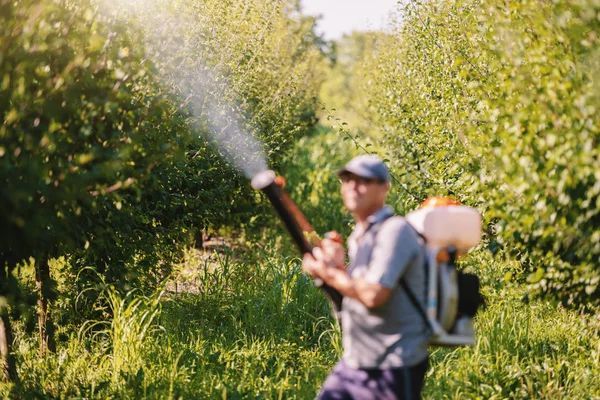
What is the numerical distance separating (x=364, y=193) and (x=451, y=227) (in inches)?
15.2

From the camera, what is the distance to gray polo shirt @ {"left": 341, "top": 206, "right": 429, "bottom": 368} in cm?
257

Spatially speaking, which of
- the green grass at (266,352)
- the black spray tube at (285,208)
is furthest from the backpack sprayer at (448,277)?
the green grass at (266,352)

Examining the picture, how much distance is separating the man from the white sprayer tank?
0.12 m

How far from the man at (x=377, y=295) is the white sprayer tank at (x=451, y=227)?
12 cm

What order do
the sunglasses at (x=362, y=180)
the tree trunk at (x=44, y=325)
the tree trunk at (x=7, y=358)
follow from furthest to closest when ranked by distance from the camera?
the tree trunk at (x=44, y=325) → the tree trunk at (x=7, y=358) → the sunglasses at (x=362, y=180)

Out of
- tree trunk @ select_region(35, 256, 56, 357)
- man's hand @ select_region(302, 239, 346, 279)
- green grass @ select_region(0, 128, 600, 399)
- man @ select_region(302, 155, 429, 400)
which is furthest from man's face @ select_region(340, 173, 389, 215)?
tree trunk @ select_region(35, 256, 56, 357)

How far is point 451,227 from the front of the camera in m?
2.71

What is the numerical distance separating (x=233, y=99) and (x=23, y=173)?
358cm

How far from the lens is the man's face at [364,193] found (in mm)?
2793

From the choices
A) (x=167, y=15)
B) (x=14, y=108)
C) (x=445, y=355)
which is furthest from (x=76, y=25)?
(x=445, y=355)

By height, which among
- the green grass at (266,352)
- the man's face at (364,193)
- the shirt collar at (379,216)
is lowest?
the green grass at (266,352)

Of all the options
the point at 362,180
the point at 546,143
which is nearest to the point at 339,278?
the point at 362,180

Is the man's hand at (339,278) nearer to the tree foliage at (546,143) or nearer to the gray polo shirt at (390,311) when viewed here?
the gray polo shirt at (390,311)

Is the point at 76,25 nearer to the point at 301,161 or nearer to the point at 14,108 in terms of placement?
the point at 14,108
